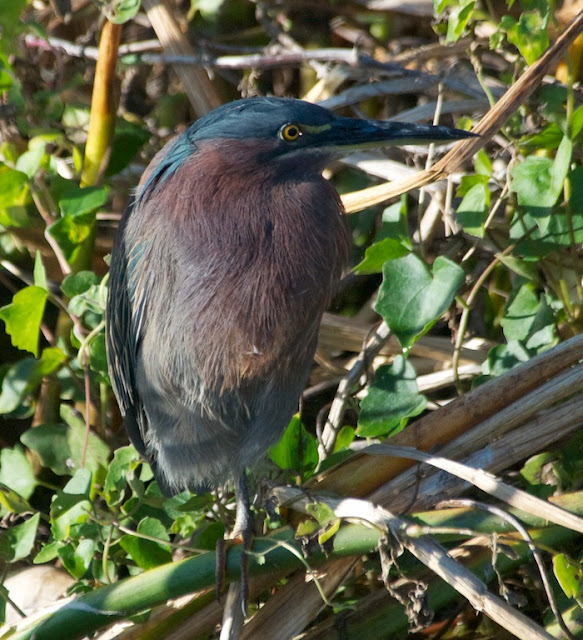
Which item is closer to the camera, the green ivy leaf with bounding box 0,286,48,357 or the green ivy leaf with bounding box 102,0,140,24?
the green ivy leaf with bounding box 0,286,48,357

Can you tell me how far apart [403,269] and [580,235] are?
49cm

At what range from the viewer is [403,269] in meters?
2.05

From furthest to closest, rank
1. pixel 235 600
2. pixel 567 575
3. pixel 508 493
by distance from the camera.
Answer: pixel 235 600
pixel 508 493
pixel 567 575

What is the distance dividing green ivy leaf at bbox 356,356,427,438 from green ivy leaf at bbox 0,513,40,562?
2.69 feet

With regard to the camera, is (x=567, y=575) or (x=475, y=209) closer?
(x=567, y=575)

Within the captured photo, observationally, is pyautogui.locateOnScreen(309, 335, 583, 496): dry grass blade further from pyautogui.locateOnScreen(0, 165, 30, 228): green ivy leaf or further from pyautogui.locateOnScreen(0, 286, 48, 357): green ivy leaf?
pyautogui.locateOnScreen(0, 165, 30, 228): green ivy leaf

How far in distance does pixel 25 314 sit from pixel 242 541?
0.84 meters

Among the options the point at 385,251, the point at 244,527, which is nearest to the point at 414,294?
the point at 385,251

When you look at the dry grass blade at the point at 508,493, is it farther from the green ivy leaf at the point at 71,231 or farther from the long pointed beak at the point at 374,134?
the green ivy leaf at the point at 71,231

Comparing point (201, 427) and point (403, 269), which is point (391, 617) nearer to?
point (201, 427)

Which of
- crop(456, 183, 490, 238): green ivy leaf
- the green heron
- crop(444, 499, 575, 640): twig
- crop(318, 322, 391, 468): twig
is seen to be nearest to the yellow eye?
the green heron

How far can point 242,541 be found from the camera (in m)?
2.05

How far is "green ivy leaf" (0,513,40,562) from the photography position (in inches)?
82.9

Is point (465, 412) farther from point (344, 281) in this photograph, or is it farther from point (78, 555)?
point (78, 555)
